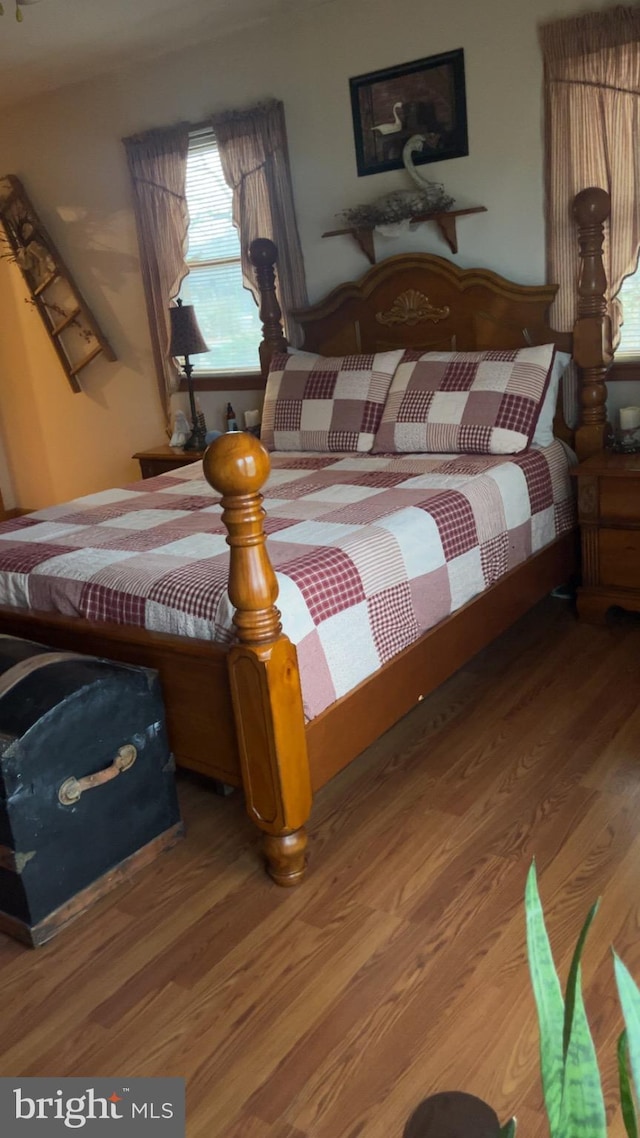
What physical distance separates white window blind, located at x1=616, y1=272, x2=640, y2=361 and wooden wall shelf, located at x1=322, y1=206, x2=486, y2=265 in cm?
65

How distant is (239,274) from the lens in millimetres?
4113

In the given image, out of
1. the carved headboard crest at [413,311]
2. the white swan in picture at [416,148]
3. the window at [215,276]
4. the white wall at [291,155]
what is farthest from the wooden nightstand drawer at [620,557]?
the window at [215,276]

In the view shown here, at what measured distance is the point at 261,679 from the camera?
5.88 feet

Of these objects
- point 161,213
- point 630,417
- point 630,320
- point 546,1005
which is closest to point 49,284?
point 161,213

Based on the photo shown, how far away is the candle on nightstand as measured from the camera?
3.08 meters

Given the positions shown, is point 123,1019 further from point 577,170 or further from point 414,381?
point 577,170

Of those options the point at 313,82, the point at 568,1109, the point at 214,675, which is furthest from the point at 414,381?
the point at 568,1109

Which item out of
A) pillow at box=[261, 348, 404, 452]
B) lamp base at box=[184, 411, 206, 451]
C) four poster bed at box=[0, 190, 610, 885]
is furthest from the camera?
lamp base at box=[184, 411, 206, 451]

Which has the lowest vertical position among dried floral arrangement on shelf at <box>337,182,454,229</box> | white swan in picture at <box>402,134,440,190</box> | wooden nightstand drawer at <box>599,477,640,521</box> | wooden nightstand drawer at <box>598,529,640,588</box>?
wooden nightstand drawer at <box>598,529,640,588</box>

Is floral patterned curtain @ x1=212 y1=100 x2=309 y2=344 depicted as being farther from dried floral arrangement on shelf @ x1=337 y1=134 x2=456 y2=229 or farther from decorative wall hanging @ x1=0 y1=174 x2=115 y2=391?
decorative wall hanging @ x1=0 y1=174 x2=115 y2=391

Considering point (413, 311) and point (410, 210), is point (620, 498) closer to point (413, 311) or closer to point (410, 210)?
point (413, 311)

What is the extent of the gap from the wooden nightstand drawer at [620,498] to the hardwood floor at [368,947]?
28.3 inches

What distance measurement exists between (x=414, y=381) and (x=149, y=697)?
1775 mm

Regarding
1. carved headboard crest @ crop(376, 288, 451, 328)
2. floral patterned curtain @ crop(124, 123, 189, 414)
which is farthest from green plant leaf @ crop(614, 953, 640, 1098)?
floral patterned curtain @ crop(124, 123, 189, 414)
